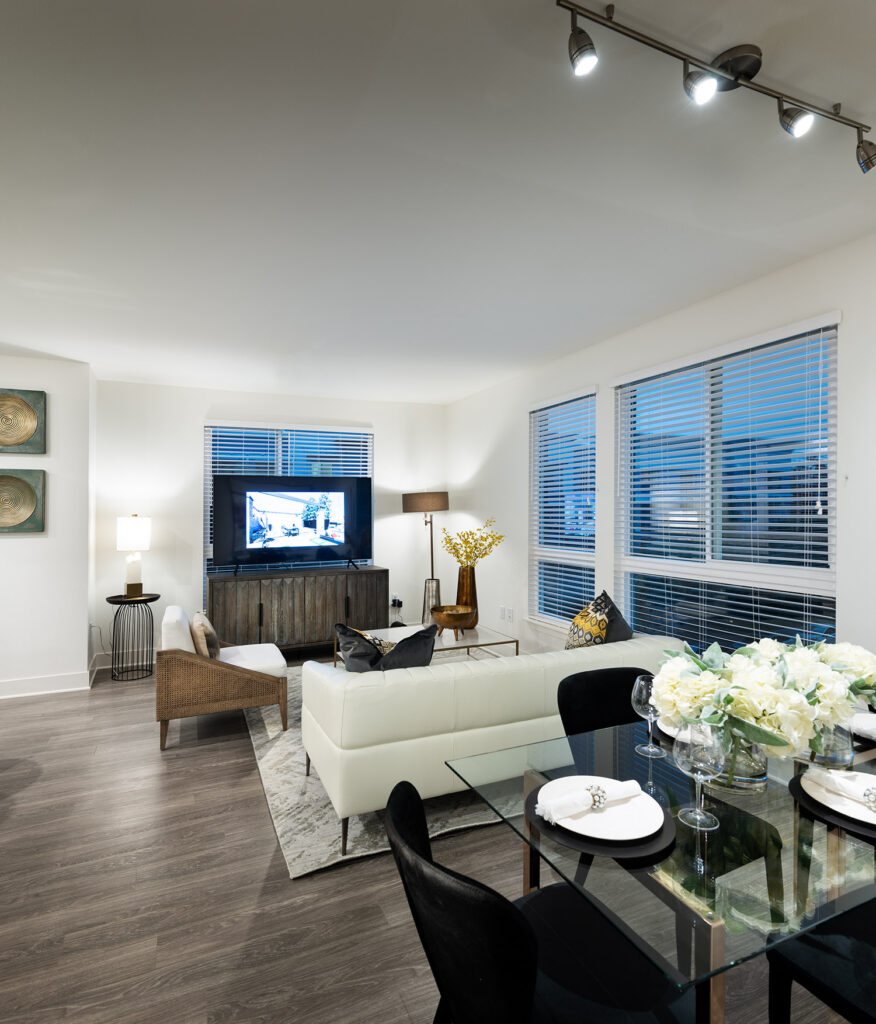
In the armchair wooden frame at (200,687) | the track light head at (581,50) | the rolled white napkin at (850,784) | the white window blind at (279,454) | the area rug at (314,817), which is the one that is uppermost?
the track light head at (581,50)

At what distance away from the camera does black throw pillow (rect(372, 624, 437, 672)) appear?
8.50 ft

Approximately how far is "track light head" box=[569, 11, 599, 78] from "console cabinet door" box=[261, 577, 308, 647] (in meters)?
4.79

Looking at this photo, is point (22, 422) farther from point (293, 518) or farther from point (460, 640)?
point (460, 640)

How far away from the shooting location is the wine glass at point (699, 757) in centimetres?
127

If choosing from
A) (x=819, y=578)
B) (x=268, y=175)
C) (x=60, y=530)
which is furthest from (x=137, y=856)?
(x=819, y=578)

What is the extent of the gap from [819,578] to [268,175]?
10.2 ft

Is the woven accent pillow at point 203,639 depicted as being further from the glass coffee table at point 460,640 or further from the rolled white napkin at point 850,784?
the rolled white napkin at point 850,784

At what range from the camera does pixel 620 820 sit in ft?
4.14

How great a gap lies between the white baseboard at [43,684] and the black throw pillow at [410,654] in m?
3.34

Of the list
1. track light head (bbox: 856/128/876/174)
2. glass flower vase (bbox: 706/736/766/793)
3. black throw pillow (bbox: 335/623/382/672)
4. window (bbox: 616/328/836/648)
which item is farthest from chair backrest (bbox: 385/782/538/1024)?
window (bbox: 616/328/836/648)

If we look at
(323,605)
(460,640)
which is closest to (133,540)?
(323,605)

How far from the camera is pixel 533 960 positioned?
35.6 inches

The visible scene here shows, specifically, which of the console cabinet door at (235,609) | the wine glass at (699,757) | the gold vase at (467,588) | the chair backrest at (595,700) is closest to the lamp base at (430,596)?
the gold vase at (467,588)

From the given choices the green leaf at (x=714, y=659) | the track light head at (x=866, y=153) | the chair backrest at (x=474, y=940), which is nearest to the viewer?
the chair backrest at (x=474, y=940)
